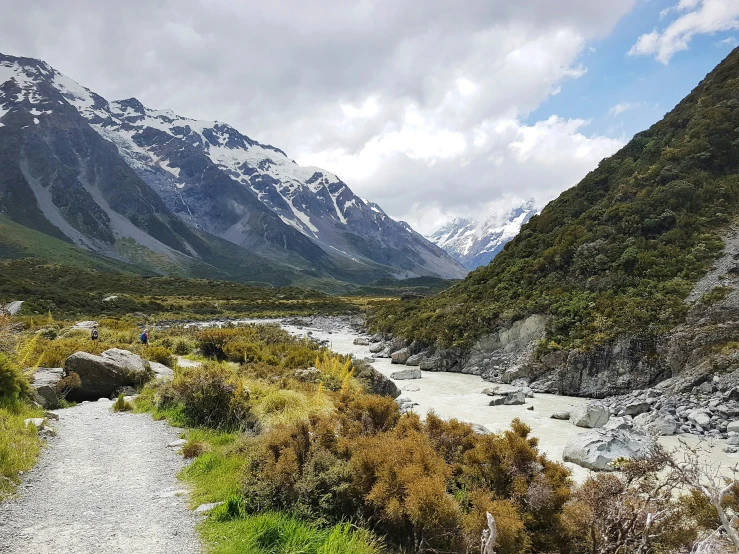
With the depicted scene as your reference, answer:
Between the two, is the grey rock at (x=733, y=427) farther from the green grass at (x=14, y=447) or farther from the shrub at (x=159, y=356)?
the shrub at (x=159, y=356)

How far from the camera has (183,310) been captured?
224ft

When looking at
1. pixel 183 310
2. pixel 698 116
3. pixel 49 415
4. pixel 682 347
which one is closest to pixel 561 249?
pixel 682 347

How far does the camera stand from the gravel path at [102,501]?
582cm

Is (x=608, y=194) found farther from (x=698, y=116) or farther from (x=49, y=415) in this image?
(x=49, y=415)

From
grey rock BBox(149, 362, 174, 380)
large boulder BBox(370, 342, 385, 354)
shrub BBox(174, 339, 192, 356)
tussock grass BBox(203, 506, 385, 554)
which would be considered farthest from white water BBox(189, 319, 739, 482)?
shrub BBox(174, 339, 192, 356)

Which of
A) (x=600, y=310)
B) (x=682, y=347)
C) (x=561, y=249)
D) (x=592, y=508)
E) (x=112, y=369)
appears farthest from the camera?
(x=561, y=249)

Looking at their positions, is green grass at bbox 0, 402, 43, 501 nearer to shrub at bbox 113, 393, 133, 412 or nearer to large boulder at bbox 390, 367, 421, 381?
shrub at bbox 113, 393, 133, 412

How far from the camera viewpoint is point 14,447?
8289 mm

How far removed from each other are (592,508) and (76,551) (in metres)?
6.91

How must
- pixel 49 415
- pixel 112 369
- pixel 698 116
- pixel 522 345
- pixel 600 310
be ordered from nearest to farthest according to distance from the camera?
1. pixel 49 415
2. pixel 112 369
3. pixel 600 310
4. pixel 522 345
5. pixel 698 116

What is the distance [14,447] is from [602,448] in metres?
14.1

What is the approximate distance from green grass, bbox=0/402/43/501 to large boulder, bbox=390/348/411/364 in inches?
965

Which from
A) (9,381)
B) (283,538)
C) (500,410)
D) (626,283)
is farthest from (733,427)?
(9,381)

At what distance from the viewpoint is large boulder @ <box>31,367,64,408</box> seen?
13.4m
